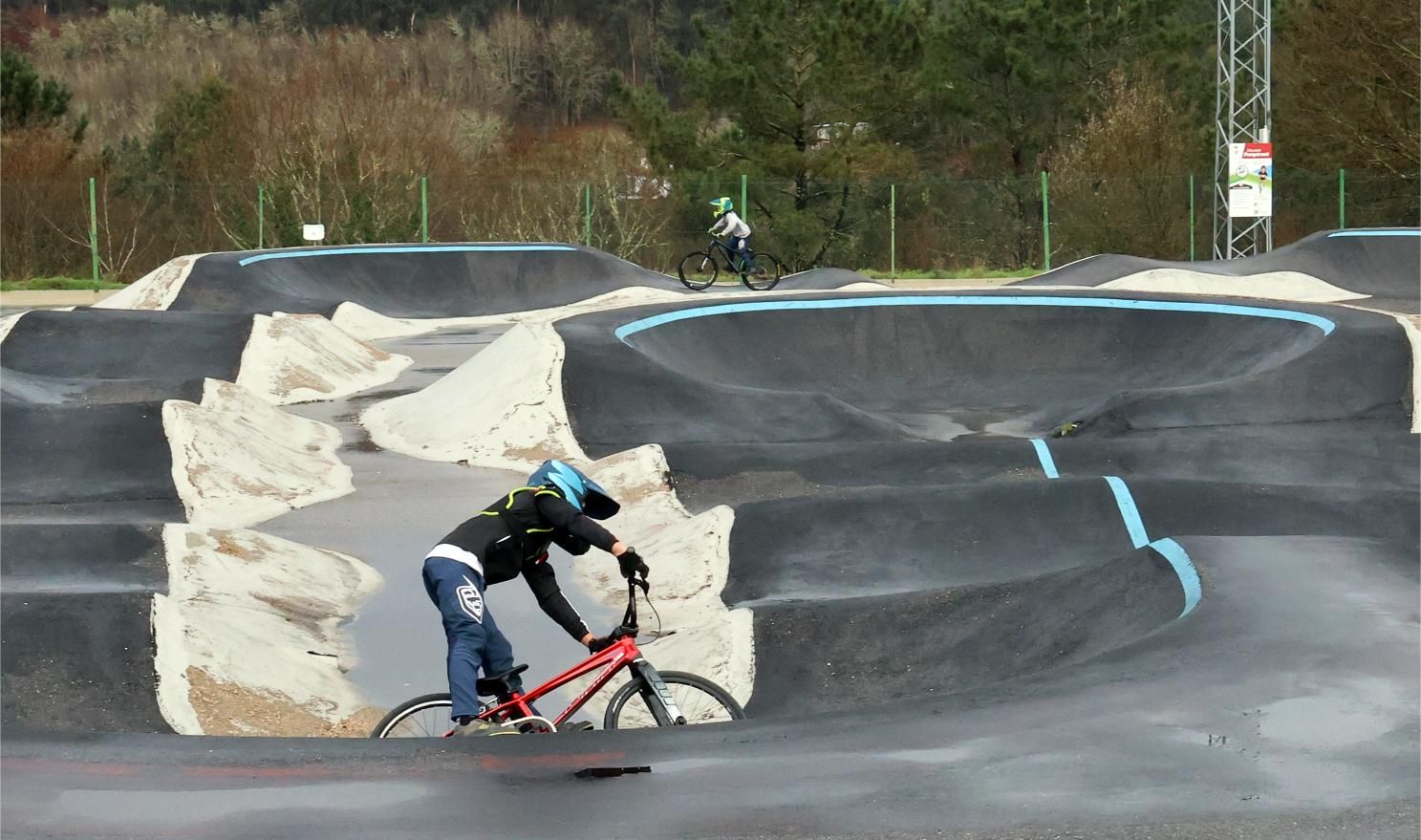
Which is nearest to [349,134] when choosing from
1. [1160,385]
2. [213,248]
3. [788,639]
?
[213,248]

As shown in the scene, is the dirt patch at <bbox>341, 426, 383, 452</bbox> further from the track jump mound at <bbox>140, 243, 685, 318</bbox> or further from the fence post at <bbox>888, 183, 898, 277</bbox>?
the fence post at <bbox>888, 183, 898, 277</bbox>

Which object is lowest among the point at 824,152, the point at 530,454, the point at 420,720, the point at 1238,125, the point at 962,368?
the point at 962,368

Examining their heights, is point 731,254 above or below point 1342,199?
above

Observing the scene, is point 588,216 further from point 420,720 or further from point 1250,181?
point 420,720

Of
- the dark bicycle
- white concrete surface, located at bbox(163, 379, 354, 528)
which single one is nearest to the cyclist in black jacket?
white concrete surface, located at bbox(163, 379, 354, 528)

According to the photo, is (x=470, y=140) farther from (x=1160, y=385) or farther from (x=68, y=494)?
(x=68, y=494)

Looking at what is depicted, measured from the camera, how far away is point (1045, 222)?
36125 mm

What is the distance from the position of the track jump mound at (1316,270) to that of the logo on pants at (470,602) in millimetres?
19337

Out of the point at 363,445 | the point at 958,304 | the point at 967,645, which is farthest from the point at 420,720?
the point at 958,304

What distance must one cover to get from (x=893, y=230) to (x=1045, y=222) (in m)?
3.76

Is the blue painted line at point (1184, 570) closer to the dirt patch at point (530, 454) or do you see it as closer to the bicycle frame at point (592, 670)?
the bicycle frame at point (592, 670)

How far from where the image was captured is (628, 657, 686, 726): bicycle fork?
614 cm

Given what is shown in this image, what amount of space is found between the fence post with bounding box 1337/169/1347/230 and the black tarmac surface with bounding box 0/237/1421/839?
21.7m

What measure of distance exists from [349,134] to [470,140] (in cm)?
2146
